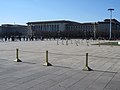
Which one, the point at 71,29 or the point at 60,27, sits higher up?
the point at 60,27

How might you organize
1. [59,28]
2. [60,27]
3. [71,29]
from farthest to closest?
[59,28], [60,27], [71,29]

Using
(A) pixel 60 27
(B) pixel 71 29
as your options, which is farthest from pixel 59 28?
(B) pixel 71 29

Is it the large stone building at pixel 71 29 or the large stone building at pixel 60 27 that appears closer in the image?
the large stone building at pixel 71 29

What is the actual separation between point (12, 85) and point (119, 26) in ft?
649

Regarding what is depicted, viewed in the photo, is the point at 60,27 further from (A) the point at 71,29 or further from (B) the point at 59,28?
(A) the point at 71,29

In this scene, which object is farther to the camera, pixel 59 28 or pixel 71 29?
pixel 59 28

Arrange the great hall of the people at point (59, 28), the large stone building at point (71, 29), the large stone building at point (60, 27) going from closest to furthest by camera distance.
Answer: the large stone building at point (71, 29), the great hall of the people at point (59, 28), the large stone building at point (60, 27)

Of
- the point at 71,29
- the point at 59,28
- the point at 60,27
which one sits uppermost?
the point at 60,27

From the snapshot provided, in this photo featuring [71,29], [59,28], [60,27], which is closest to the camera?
[71,29]

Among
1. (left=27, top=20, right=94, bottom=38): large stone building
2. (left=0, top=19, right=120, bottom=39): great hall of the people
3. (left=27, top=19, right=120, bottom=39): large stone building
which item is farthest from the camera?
(left=27, top=20, right=94, bottom=38): large stone building

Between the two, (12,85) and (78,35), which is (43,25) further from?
(12,85)

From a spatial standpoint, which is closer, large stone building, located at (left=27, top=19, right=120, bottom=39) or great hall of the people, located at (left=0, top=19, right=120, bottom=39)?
large stone building, located at (left=27, top=19, right=120, bottom=39)

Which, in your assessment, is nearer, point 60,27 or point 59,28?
point 60,27

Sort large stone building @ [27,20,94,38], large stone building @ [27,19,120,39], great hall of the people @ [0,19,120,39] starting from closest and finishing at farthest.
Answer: large stone building @ [27,19,120,39]
great hall of the people @ [0,19,120,39]
large stone building @ [27,20,94,38]
